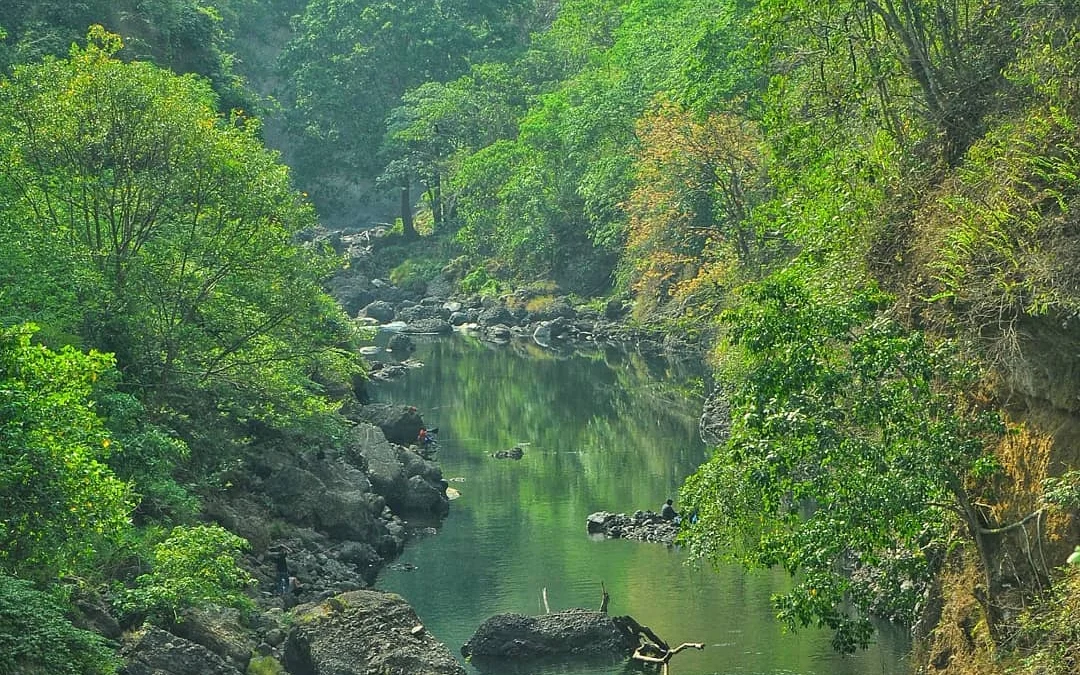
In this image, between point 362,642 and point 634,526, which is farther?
point 634,526

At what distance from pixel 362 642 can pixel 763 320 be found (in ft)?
37.2

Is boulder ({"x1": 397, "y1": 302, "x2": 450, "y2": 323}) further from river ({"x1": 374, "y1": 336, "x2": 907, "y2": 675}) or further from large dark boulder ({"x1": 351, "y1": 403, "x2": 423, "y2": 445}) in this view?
large dark boulder ({"x1": 351, "y1": 403, "x2": 423, "y2": 445})

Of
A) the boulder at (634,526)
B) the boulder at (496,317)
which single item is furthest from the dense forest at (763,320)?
the boulder at (496,317)

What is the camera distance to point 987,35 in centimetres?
2573

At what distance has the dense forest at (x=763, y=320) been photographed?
19844 millimetres

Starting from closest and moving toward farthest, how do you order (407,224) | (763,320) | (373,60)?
(763,320) → (407,224) → (373,60)

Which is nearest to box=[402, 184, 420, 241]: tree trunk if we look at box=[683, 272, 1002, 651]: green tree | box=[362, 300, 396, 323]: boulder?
box=[362, 300, 396, 323]: boulder

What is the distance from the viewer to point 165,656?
941 inches

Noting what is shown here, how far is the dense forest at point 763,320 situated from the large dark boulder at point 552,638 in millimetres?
3735

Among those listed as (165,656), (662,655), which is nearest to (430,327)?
(662,655)

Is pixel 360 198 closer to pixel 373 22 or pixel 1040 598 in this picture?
pixel 373 22

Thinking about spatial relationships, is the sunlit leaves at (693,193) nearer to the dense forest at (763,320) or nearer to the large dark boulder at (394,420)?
the dense forest at (763,320)

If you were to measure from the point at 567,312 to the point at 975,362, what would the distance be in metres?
63.1

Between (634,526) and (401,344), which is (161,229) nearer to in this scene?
(634,526)
